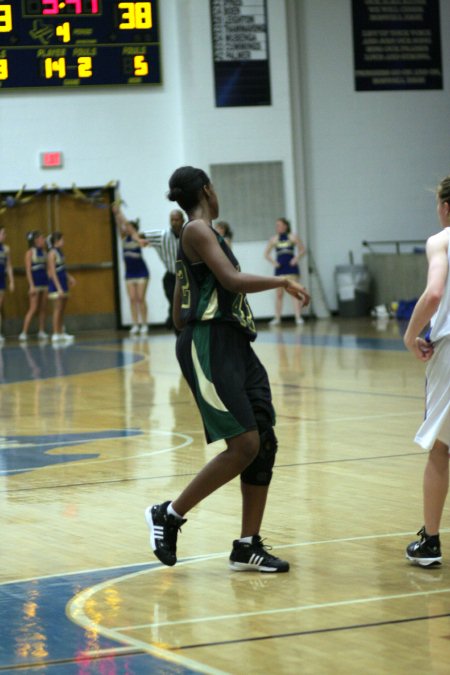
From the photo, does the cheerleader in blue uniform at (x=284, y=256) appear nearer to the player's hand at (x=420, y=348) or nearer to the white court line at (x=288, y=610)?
the player's hand at (x=420, y=348)

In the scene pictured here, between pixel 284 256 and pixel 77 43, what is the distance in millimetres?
5271

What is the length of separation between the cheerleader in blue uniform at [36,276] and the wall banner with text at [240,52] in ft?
13.7

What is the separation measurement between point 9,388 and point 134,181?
33.2ft

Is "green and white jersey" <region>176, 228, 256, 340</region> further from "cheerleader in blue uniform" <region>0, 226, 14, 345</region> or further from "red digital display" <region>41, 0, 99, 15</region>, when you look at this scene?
"red digital display" <region>41, 0, 99, 15</region>

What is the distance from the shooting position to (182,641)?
13.4ft

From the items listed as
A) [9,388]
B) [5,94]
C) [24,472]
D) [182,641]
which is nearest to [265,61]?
[5,94]

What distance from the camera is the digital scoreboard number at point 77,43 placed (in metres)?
21.5

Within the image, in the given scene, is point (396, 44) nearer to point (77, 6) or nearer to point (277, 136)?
point (277, 136)

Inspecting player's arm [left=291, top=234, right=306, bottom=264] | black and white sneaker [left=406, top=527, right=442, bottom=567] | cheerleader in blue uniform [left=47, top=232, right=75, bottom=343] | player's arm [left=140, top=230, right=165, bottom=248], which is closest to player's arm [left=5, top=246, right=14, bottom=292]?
cheerleader in blue uniform [left=47, top=232, right=75, bottom=343]

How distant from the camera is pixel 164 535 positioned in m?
5.16

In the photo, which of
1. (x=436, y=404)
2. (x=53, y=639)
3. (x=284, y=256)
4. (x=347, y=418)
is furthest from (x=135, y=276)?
(x=53, y=639)

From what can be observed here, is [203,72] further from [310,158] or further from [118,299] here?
[118,299]

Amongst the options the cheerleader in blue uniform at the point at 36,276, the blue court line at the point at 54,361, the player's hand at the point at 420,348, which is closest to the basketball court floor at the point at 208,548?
the player's hand at the point at 420,348

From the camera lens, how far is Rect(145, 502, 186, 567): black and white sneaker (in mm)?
5102
